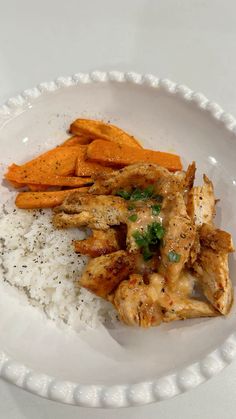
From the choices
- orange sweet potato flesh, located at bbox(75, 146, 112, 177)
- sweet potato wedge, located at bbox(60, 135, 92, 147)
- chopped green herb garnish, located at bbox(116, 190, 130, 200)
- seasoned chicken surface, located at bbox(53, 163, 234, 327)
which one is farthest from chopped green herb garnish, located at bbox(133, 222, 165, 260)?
sweet potato wedge, located at bbox(60, 135, 92, 147)

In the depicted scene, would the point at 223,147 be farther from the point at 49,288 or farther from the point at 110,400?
the point at 110,400

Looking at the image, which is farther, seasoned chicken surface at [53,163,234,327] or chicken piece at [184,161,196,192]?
chicken piece at [184,161,196,192]

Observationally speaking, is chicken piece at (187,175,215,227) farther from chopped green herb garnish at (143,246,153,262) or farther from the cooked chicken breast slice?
chopped green herb garnish at (143,246,153,262)

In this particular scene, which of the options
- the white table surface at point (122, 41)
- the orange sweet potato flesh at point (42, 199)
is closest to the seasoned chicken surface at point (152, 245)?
the orange sweet potato flesh at point (42, 199)

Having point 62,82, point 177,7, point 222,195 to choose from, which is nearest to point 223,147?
point 222,195

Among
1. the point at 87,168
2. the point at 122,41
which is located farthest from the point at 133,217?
the point at 122,41

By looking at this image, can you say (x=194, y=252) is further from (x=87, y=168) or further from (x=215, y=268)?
(x=87, y=168)
